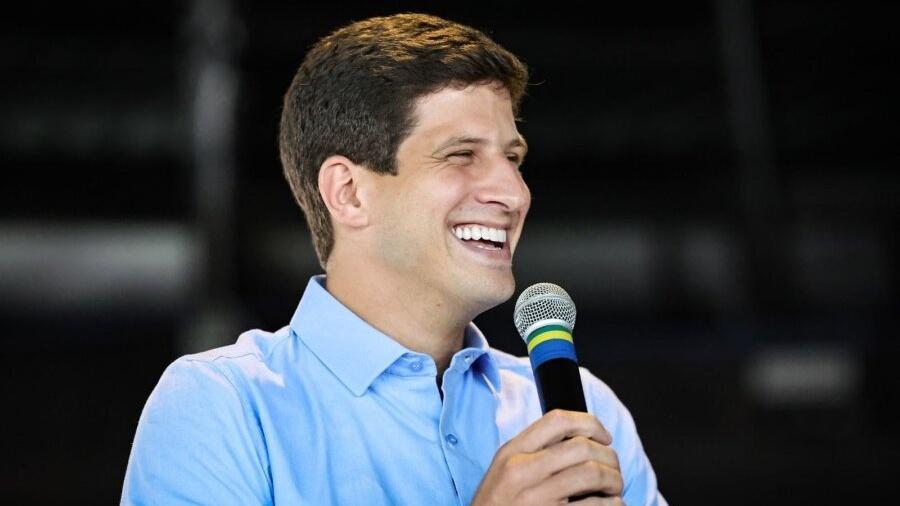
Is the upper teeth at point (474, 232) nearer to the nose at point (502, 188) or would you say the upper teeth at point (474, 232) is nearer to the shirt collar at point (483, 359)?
the nose at point (502, 188)

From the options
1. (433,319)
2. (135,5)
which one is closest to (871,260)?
(135,5)

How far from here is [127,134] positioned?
6598 mm

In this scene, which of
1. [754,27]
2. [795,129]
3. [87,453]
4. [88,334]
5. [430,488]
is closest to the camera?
[430,488]

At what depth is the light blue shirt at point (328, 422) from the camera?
41.8 inches

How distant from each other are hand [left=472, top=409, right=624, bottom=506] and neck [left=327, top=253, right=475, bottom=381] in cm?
32

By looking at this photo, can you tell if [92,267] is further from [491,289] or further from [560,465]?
[560,465]

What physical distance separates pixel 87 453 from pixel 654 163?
15.3 ft

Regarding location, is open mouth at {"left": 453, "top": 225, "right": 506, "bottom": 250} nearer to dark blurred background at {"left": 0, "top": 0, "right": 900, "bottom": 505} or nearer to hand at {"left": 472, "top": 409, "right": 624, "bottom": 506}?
hand at {"left": 472, "top": 409, "right": 624, "bottom": 506}

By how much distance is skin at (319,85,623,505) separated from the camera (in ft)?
3.89

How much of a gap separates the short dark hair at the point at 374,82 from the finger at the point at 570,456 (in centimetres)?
47

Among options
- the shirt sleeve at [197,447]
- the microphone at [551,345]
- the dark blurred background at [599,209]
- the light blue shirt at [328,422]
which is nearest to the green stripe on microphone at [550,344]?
the microphone at [551,345]

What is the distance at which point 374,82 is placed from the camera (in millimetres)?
1261

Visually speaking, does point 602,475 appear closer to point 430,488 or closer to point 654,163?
point 430,488

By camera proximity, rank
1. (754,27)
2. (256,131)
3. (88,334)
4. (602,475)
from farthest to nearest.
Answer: (256,131) → (754,27) → (88,334) → (602,475)
